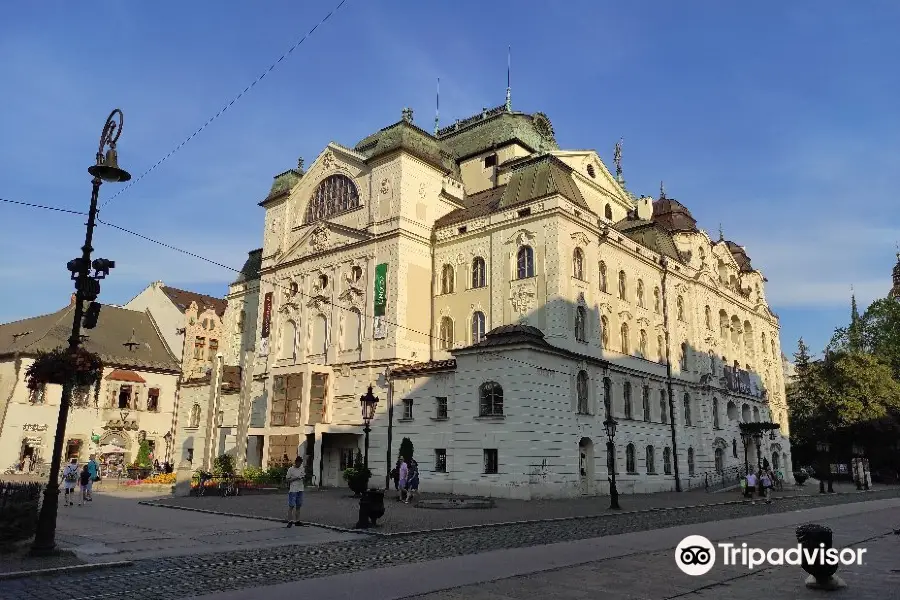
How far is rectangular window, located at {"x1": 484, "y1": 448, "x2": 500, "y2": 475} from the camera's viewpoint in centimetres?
3167

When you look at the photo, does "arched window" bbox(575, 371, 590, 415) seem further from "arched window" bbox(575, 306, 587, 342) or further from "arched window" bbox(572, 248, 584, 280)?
"arched window" bbox(572, 248, 584, 280)

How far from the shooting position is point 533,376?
3150cm

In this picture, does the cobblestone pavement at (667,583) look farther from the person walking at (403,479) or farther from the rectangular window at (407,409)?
the rectangular window at (407,409)

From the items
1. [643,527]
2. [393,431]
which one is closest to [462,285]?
[393,431]

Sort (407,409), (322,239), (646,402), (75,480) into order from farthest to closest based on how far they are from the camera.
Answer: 1. (322,239)
2. (646,402)
3. (407,409)
4. (75,480)

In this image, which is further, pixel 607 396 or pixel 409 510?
pixel 607 396

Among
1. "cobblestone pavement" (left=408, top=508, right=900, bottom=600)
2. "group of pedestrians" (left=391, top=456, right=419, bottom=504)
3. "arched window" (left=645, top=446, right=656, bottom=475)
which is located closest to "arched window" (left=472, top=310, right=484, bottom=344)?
"group of pedestrians" (left=391, top=456, right=419, bottom=504)

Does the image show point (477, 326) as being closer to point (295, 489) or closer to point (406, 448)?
point (406, 448)

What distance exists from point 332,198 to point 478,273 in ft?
42.4

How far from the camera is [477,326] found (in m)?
39.2

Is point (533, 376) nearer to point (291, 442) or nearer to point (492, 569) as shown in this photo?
point (291, 442)

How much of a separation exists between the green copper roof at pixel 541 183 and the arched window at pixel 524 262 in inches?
114

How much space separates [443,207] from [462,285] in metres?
6.53

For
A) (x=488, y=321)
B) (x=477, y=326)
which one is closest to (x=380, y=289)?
(x=477, y=326)
